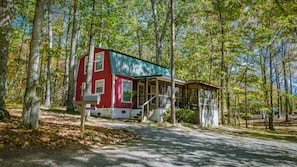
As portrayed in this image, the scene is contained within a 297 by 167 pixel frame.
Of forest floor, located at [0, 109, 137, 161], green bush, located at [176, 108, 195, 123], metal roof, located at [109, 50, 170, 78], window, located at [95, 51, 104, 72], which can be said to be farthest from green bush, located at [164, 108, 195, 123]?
forest floor, located at [0, 109, 137, 161]

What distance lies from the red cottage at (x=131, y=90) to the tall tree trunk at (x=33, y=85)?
953cm

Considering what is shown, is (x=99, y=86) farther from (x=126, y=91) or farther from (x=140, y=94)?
(x=140, y=94)

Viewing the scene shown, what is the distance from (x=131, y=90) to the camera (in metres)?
17.1

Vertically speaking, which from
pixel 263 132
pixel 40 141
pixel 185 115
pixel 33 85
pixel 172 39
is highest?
pixel 172 39

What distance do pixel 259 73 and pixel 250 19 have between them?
5.79 m

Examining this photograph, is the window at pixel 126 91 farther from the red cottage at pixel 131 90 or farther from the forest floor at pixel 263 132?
the forest floor at pixel 263 132

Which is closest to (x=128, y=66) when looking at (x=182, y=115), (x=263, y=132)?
(x=182, y=115)

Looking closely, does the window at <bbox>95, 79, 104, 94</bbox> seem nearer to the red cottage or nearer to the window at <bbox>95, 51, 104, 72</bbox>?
the red cottage

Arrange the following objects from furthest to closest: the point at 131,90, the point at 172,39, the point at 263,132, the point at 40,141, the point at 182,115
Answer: the point at 131,90, the point at 263,132, the point at 182,115, the point at 172,39, the point at 40,141

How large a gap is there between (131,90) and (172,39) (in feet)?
19.7

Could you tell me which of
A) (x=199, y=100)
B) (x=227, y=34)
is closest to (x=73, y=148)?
(x=199, y=100)

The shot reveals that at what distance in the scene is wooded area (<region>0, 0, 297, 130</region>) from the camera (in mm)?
5953

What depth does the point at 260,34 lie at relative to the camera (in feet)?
59.9

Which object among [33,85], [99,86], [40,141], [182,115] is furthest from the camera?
[99,86]
